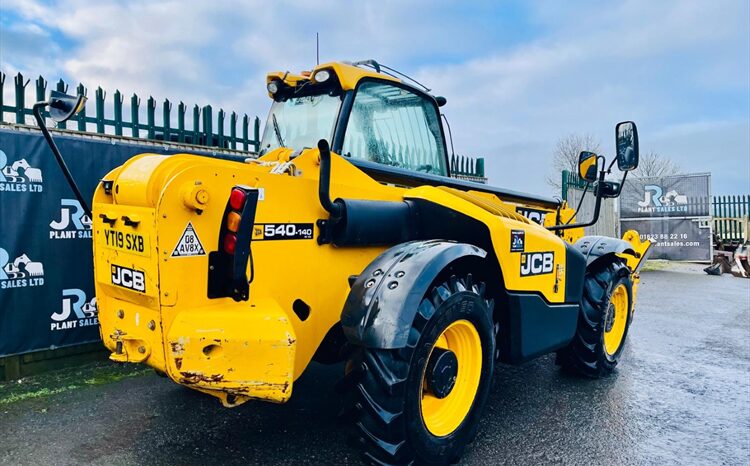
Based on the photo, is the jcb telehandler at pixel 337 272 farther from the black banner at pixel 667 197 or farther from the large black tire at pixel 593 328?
the black banner at pixel 667 197

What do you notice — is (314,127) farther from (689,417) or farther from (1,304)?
(689,417)

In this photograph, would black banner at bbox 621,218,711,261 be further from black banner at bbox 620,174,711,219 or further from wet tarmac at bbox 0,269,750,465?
wet tarmac at bbox 0,269,750,465

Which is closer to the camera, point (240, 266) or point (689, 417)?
point (240, 266)

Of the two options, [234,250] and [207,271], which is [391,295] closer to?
[234,250]

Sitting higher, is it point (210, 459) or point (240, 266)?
point (240, 266)

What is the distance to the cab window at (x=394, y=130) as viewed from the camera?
12.0 feet

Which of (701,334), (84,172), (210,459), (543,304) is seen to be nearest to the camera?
(210,459)

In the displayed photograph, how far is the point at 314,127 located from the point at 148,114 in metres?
3.12

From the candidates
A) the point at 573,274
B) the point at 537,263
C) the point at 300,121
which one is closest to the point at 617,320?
the point at 573,274

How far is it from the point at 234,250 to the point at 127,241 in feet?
1.93

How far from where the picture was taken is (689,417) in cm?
385

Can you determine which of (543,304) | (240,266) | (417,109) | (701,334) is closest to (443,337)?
(543,304)

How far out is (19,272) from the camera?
457 cm

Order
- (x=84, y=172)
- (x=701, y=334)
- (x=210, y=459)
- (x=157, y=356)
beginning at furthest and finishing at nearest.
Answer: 1. (x=701, y=334)
2. (x=84, y=172)
3. (x=210, y=459)
4. (x=157, y=356)
